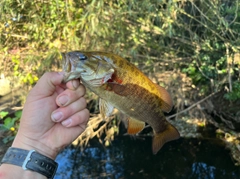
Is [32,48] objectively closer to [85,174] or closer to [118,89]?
[85,174]

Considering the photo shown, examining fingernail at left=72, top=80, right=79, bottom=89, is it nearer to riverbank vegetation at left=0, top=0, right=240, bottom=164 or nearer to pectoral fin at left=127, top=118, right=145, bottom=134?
pectoral fin at left=127, top=118, right=145, bottom=134

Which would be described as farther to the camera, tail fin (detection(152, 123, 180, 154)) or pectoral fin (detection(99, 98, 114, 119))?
tail fin (detection(152, 123, 180, 154))

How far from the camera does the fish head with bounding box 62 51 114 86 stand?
153 centimetres

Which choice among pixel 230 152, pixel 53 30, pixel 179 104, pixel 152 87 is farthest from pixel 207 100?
pixel 152 87

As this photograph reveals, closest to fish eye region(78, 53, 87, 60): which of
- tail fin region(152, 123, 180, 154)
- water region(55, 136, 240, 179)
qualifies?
tail fin region(152, 123, 180, 154)

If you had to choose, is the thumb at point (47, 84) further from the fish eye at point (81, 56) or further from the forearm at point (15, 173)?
the forearm at point (15, 173)

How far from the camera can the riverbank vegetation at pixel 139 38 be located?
4.80 metres

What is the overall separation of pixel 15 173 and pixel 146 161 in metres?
4.96

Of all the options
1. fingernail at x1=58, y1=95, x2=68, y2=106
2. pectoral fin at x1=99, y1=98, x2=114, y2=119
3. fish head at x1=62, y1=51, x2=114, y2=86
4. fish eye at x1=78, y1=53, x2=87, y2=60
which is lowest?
pectoral fin at x1=99, y1=98, x2=114, y2=119

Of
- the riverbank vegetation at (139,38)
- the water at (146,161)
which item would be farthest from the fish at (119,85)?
the water at (146,161)

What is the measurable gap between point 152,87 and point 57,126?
0.66 metres

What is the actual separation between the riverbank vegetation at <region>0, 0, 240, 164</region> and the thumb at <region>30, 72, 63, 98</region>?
9.15 ft

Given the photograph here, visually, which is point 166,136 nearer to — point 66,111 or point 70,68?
point 66,111

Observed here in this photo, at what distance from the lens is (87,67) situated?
1561 mm
